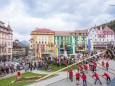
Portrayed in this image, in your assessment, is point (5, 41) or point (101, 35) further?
point (101, 35)

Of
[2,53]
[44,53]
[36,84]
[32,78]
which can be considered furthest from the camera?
[44,53]

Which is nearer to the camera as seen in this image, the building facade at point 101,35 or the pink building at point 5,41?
the pink building at point 5,41

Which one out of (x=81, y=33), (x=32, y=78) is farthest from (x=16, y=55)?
(x=32, y=78)

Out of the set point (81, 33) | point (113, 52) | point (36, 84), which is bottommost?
point (36, 84)

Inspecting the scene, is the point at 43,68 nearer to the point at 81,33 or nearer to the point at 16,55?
the point at 16,55

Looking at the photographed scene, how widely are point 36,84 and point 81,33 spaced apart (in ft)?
304

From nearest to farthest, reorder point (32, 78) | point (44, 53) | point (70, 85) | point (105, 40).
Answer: point (70, 85), point (32, 78), point (44, 53), point (105, 40)

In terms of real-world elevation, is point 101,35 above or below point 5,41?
above

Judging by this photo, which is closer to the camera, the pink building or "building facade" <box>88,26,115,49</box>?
the pink building

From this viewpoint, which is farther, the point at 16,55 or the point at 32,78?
the point at 16,55

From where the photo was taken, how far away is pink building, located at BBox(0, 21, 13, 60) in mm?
85463

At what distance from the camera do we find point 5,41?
90.9m

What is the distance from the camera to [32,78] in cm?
3362

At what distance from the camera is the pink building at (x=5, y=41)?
280ft
